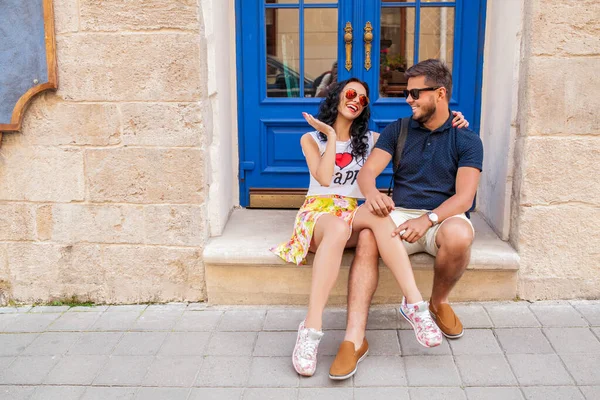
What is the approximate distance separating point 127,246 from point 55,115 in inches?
34.7

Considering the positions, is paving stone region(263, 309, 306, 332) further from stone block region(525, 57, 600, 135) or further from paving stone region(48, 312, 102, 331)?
stone block region(525, 57, 600, 135)

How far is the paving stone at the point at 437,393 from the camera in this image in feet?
9.09

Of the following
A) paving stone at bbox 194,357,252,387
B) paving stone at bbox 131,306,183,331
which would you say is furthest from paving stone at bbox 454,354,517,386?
paving stone at bbox 131,306,183,331

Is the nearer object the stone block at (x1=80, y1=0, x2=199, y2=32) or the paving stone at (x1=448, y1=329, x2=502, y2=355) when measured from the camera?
the paving stone at (x1=448, y1=329, x2=502, y2=355)

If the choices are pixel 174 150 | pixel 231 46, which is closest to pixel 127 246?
pixel 174 150

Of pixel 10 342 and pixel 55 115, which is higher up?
pixel 55 115

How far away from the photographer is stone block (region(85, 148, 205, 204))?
12.1ft

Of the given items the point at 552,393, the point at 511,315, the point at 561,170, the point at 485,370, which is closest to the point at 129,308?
the point at 485,370

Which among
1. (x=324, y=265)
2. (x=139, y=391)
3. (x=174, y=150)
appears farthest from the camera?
(x=174, y=150)

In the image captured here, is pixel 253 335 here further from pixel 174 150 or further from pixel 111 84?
pixel 111 84

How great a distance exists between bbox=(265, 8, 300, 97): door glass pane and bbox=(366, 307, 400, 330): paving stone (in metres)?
1.68

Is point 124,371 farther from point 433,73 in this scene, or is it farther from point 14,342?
point 433,73

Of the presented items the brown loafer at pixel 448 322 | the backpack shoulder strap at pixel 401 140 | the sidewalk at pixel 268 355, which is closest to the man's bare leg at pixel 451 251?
the brown loafer at pixel 448 322

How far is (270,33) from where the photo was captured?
436 cm
